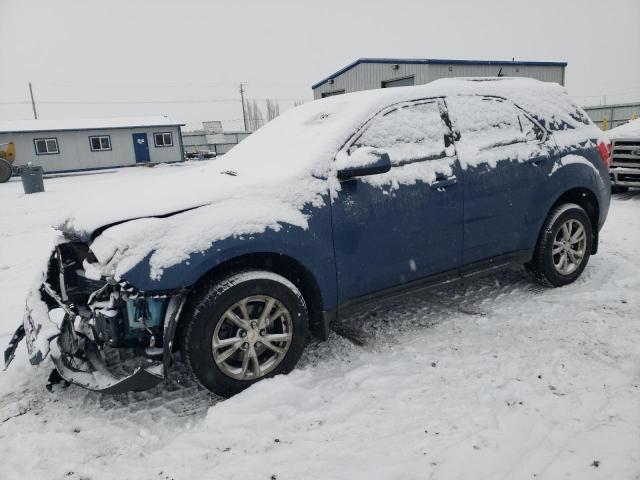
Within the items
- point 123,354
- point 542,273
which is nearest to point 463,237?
point 542,273

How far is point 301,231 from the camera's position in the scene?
2.91 metres

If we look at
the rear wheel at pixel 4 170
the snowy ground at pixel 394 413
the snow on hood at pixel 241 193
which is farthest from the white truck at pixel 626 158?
the rear wheel at pixel 4 170

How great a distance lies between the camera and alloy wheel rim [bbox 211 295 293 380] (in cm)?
281

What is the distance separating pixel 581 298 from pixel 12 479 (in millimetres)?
4436

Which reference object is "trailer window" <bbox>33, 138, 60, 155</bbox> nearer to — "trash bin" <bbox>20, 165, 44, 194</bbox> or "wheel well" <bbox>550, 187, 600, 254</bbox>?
"trash bin" <bbox>20, 165, 44, 194</bbox>

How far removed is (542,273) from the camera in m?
4.29

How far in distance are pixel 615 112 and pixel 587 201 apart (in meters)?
29.0

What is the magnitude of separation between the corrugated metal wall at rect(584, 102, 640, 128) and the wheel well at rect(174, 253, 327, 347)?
1189 inches

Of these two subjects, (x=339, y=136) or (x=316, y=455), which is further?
(x=339, y=136)

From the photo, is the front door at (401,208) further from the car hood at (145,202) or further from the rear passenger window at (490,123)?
the car hood at (145,202)

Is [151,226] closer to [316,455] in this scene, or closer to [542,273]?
[316,455]

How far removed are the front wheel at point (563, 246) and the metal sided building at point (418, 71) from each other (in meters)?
15.8

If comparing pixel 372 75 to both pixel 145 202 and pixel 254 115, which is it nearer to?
pixel 145 202

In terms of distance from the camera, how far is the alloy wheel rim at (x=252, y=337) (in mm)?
2814
